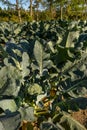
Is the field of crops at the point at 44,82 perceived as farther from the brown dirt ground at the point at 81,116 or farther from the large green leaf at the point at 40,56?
the brown dirt ground at the point at 81,116

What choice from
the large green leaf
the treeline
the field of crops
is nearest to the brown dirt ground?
the field of crops

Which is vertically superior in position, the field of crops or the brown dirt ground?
the field of crops

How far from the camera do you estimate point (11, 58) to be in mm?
2777

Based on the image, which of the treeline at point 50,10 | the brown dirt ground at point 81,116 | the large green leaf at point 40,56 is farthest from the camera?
the treeline at point 50,10

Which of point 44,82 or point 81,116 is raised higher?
point 44,82

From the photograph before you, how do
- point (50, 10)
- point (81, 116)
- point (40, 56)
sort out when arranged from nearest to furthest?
point (40, 56) → point (81, 116) → point (50, 10)

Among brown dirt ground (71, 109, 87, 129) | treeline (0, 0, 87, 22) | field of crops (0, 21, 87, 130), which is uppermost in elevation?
field of crops (0, 21, 87, 130)

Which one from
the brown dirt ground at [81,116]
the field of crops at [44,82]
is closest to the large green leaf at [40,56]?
the field of crops at [44,82]

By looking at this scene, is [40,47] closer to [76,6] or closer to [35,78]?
[35,78]

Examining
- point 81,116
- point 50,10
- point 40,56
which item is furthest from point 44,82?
point 50,10

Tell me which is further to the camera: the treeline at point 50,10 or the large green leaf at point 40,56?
the treeline at point 50,10

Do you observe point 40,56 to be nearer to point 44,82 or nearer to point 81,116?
point 44,82

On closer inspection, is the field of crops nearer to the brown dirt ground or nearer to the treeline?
the brown dirt ground

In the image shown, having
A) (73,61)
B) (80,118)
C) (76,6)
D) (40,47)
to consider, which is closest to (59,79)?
(73,61)
